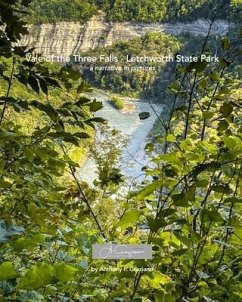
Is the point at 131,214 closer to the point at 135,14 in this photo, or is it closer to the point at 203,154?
the point at 203,154

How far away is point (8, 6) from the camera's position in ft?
2.00

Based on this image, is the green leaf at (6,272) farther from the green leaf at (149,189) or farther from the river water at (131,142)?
the river water at (131,142)

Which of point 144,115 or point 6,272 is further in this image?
point 144,115

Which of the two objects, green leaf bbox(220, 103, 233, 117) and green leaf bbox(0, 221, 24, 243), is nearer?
green leaf bbox(0, 221, 24, 243)

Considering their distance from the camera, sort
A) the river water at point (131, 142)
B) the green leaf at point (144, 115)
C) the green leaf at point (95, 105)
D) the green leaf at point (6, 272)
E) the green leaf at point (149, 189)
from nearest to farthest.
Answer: the green leaf at point (6, 272) < the green leaf at point (149, 189) < the green leaf at point (95, 105) < the green leaf at point (144, 115) < the river water at point (131, 142)

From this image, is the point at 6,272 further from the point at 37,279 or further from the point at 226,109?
the point at 226,109

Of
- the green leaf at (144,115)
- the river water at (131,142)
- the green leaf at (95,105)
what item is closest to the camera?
the green leaf at (95,105)

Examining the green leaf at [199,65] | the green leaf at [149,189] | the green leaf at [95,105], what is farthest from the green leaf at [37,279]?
the green leaf at [199,65]

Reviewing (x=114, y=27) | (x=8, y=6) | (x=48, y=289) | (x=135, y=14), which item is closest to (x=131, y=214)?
(x=48, y=289)

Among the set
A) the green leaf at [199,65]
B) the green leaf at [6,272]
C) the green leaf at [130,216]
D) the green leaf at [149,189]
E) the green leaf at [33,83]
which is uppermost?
the green leaf at [199,65]

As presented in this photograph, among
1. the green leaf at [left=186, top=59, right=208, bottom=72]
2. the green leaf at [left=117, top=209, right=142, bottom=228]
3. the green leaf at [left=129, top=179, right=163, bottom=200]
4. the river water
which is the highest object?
the green leaf at [left=186, top=59, right=208, bottom=72]

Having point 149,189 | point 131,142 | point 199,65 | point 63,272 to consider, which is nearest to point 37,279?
point 63,272

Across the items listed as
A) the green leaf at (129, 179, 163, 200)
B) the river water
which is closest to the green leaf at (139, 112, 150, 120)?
the river water

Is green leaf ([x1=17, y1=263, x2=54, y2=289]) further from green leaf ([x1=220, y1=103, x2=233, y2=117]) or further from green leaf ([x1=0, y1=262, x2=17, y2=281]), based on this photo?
green leaf ([x1=220, y1=103, x2=233, y2=117])
